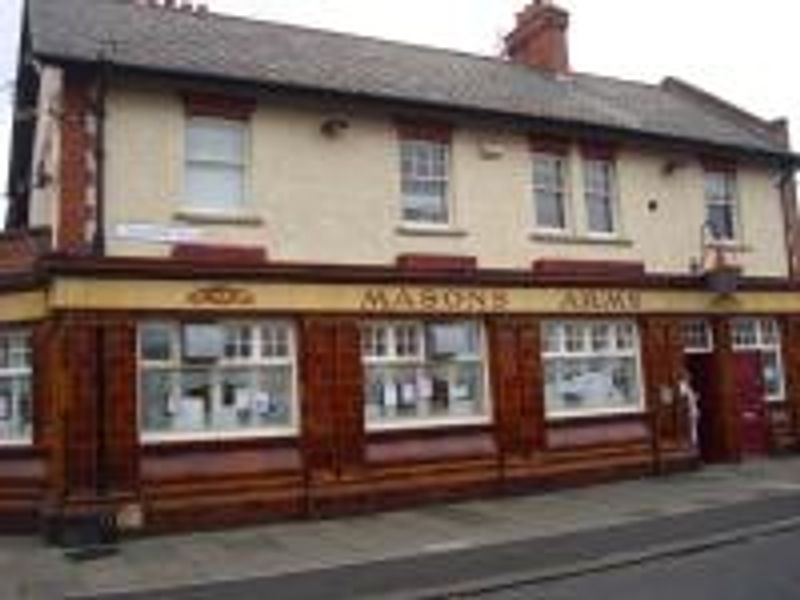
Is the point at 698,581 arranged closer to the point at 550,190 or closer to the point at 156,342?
the point at 156,342

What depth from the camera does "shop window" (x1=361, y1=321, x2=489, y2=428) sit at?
60.2 ft

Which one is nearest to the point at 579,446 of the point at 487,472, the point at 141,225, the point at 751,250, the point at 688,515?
the point at 487,472

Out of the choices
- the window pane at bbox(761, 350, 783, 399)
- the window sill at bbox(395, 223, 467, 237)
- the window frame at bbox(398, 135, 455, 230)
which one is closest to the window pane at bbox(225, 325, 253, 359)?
the window sill at bbox(395, 223, 467, 237)

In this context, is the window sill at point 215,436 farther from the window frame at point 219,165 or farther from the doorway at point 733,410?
the doorway at point 733,410

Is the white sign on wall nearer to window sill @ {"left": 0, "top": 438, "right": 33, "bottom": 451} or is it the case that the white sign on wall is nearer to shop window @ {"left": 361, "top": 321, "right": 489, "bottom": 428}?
shop window @ {"left": 361, "top": 321, "right": 489, "bottom": 428}

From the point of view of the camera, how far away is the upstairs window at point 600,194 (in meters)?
21.7

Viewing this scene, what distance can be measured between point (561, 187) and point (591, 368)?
3.34 metres

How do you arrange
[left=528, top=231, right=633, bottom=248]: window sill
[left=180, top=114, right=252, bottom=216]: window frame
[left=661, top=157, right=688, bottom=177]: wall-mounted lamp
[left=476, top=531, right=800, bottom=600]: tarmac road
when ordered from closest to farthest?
[left=476, top=531, right=800, bottom=600]: tarmac road < [left=180, top=114, right=252, bottom=216]: window frame < [left=528, top=231, right=633, bottom=248]: window sill < [left=661, top=157, right=688, bottom=177]: wall-mounted lamp

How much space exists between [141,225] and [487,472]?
22.5ft

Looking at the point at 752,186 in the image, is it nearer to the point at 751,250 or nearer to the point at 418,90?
the point at 751,250

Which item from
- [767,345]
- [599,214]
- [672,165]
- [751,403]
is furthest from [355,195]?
[767,345]

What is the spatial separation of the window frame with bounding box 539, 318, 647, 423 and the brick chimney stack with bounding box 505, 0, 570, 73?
6.69 m

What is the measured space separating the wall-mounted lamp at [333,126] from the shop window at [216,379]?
3.21 metres

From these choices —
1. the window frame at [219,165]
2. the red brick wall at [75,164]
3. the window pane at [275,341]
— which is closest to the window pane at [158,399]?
the window pane at [275,341]
